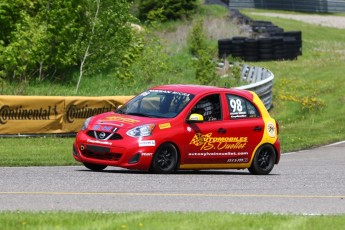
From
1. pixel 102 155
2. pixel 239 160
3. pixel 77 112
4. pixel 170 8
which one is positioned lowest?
pixel 170 8

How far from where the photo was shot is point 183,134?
1627 centimetres

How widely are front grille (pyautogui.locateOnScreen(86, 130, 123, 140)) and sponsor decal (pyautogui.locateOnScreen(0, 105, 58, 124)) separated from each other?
8221 mm

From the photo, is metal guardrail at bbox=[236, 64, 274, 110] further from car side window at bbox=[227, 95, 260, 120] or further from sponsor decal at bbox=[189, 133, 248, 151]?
sponsor decal at bbox=[189, 133, 248, 151]

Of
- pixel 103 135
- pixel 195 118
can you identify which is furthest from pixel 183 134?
pixel 103 135

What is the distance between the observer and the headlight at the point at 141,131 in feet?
51.8

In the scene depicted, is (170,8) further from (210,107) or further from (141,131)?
(141,131)

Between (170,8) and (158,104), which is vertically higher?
(158,104)

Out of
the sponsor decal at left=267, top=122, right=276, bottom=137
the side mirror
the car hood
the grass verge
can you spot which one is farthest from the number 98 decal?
the grass verge

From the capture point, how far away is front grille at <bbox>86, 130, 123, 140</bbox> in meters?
15.8

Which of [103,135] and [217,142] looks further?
[217,142]

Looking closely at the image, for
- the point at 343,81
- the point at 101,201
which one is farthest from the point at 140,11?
the point at 101,201

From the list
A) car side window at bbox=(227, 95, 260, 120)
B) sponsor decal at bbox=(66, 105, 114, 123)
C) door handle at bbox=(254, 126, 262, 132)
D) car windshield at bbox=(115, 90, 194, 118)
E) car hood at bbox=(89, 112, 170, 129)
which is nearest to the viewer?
car hood at bbox=(89, 112, 170, 129)

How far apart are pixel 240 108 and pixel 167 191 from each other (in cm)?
421

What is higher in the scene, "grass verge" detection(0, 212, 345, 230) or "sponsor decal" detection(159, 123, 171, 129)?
"grass verge" detection(0, 212, 345, 230)
